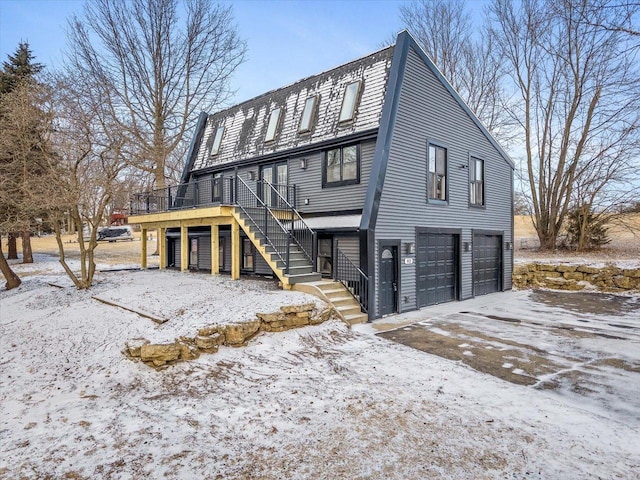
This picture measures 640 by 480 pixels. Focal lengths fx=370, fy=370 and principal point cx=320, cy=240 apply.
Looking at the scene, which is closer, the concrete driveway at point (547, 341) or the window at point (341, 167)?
the concrete driveway at point (547, 341)

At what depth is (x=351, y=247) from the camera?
10.8m

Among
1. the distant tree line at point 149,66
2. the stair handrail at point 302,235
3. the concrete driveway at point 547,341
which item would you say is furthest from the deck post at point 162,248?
the concrete driveway at point 547,341

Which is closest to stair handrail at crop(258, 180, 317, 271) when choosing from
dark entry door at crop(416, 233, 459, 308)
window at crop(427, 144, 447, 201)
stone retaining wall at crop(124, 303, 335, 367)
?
stone retaining wall at crop(124, 303, 335, 367)

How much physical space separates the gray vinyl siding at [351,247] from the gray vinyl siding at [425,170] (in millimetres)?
833

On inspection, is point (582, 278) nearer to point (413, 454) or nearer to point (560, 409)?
point (560, 409)

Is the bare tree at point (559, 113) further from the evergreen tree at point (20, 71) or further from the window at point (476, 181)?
the evergreen tree at point (20, 71)

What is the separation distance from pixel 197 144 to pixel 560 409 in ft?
55.0

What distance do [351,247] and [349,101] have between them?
4583 mm

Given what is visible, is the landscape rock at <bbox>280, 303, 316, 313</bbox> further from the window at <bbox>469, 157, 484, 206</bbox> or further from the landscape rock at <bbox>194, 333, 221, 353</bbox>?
the window at <bbox>469, 157, 484, 206</bbox>

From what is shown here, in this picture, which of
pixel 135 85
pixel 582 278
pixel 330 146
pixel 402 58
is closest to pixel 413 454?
pixel 330 146

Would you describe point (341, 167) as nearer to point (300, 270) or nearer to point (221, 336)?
point (300, 270)

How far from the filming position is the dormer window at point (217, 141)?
16.0m

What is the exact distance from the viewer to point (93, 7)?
21.4m

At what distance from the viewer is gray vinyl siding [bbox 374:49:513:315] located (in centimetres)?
1043
